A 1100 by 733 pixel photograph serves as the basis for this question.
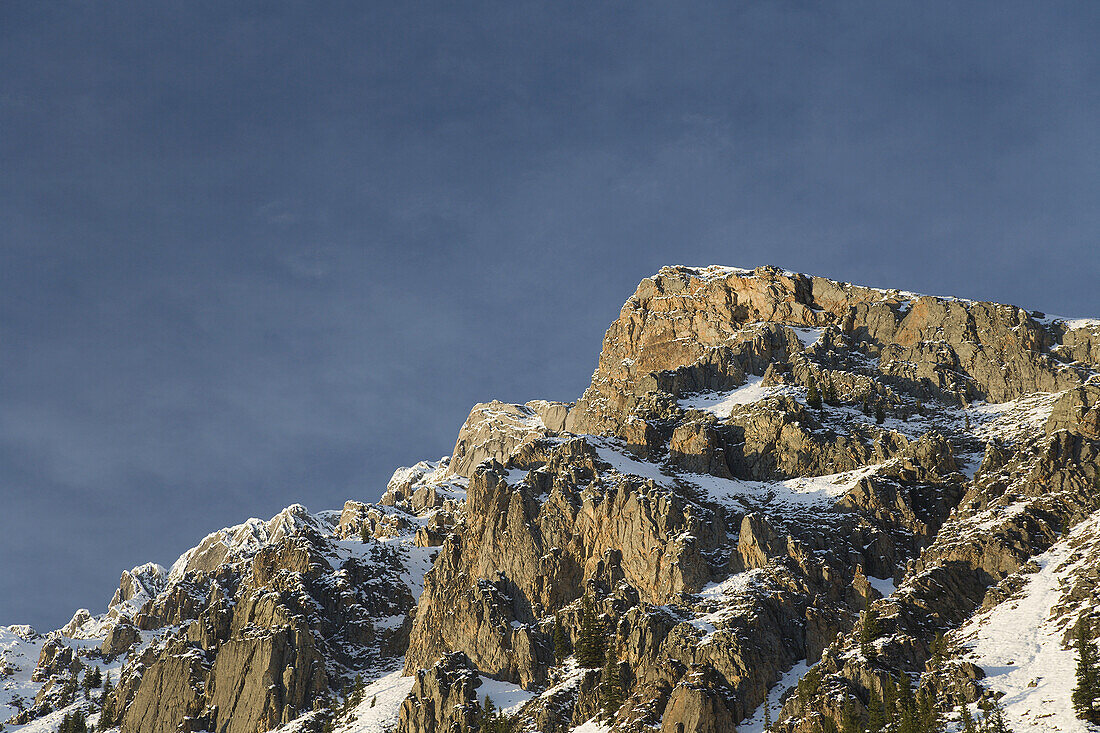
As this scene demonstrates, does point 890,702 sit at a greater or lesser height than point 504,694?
lesser

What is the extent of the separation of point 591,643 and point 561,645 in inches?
336

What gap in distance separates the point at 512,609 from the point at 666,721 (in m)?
50.1

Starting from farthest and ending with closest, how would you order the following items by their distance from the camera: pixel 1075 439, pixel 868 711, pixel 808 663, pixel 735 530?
pixel 735 530, pixel 1075 439, pixel 808 663, pixel 868 711

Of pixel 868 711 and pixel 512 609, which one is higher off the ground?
pixel 512 609

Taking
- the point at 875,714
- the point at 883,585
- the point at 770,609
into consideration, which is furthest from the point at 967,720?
the point at 883,585

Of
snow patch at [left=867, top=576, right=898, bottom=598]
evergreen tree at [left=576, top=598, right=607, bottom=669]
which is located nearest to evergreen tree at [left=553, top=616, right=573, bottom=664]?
evergreen tree at [left=576, top=598, right=607, bottom=669]

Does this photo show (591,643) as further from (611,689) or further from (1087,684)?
(1087,684)

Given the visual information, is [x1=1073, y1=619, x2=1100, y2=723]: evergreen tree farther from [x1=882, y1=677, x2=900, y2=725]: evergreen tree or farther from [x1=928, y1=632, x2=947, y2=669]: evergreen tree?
[x1=882, y1=677, x2=900, y2=725]: evergreen tree

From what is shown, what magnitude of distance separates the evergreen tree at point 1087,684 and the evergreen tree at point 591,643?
6582 centimetres

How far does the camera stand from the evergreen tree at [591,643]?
164250 millimetres

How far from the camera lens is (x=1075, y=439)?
167250 millimetres

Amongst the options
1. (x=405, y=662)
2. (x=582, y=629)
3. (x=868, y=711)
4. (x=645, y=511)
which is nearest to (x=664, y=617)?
(x=582, y=629)

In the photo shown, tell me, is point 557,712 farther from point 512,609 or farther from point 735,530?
point 735,530

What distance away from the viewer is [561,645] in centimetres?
17275
